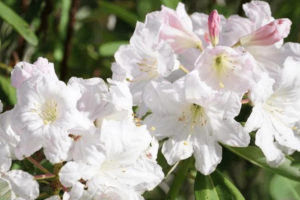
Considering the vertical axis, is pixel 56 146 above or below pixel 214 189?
above

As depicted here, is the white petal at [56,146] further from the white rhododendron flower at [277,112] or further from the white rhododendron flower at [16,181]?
the white rhododendron flower at [277,112]

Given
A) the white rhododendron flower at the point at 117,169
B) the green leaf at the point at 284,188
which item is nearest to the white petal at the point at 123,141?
the white rhododendron flower at the point at 117,169

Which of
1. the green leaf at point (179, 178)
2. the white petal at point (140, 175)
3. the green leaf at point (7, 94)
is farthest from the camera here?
the green leaf at point (7, 94)

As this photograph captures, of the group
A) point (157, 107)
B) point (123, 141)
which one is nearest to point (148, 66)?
point (157, 107)

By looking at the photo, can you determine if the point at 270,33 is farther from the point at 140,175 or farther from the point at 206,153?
the point at 140,175

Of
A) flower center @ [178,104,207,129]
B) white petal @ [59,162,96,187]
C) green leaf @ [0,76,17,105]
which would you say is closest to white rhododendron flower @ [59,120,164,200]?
white petal @ [59,162,96,187]

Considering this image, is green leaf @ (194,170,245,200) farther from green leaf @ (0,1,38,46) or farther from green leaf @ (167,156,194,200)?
green leaf @ (0,1,38,46)

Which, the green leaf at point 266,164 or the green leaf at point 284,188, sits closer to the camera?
the green leaf at point 266,164
